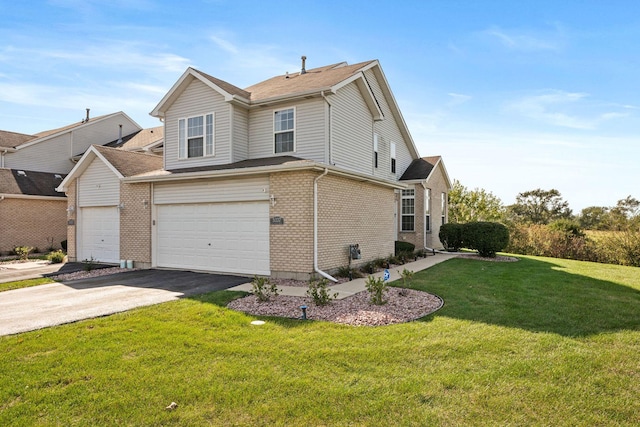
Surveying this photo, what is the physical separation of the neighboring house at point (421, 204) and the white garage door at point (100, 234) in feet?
44.5

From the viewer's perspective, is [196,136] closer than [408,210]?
Yes

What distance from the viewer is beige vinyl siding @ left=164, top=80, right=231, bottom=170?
1394 cm

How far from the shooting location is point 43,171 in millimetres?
23797

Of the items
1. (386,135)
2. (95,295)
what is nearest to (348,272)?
(95,295)

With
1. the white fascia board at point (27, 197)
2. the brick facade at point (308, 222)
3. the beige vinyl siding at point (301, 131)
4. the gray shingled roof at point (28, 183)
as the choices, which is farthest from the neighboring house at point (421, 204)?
the gray shingled roof at point (28, 183)

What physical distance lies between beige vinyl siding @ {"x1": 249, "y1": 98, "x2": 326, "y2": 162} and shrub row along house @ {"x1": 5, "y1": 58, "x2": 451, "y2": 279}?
0.12 feet

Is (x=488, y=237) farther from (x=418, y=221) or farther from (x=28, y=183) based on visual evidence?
(x=28, y=183)

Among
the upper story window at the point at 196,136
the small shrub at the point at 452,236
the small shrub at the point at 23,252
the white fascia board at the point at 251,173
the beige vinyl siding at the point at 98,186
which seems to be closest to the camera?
the white fascia board at the point at 251,173

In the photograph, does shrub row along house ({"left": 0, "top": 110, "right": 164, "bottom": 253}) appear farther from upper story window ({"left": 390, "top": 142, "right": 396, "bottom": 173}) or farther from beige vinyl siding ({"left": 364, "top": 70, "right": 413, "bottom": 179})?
upper story window ({"left": 390, "top": 142, "right": 396, "bottom": 173})

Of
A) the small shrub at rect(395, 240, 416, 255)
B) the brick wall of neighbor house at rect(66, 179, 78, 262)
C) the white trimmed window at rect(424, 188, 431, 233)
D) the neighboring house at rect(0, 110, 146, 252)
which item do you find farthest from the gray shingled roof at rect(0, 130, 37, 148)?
the white trimmed window at rect(424, 188, 431, 233)

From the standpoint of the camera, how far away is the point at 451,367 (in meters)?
4.71

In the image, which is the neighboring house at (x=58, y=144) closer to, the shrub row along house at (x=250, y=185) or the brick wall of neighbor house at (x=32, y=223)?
the brick wall of neighbor house at (x=32, y=223)

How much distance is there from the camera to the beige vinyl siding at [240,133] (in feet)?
45.6

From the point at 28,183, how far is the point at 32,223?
2.46m
